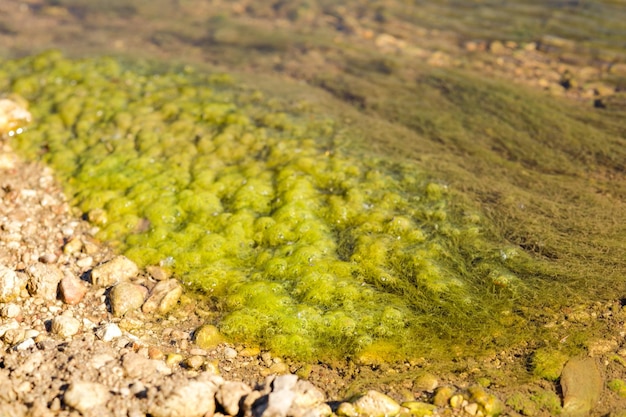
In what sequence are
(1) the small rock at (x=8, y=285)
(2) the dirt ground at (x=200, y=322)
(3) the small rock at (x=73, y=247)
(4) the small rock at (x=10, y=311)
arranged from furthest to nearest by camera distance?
1. (3) the small rock at (x=73, y=247)
2. (1) the small rock at (x=8, y=285)
3. (4) the small rock at (x=10, y=311)
4. (2) the dirt ground at (x=200, y=322)

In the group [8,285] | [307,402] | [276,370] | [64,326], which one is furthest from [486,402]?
→ [8,285]

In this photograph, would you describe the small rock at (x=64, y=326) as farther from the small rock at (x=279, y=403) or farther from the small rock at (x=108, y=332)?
the small rock at (x=279, y=403)

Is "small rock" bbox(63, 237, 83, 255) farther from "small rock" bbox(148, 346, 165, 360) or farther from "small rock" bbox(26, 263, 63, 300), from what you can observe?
"small rock" bbox(148, 346, 165, 360)

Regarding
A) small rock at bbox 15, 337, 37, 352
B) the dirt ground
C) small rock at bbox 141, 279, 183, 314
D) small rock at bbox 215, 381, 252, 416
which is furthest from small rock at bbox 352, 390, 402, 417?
small rock at bbox 15, 337, 37, 352

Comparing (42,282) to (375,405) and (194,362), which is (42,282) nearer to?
(194,362)

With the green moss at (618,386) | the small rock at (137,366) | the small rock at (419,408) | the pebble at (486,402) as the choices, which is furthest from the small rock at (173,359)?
the green moss at (618,386)

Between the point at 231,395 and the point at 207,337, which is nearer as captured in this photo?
the point at 231,395

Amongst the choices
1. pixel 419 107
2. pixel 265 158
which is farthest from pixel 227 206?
pixel 419 107
